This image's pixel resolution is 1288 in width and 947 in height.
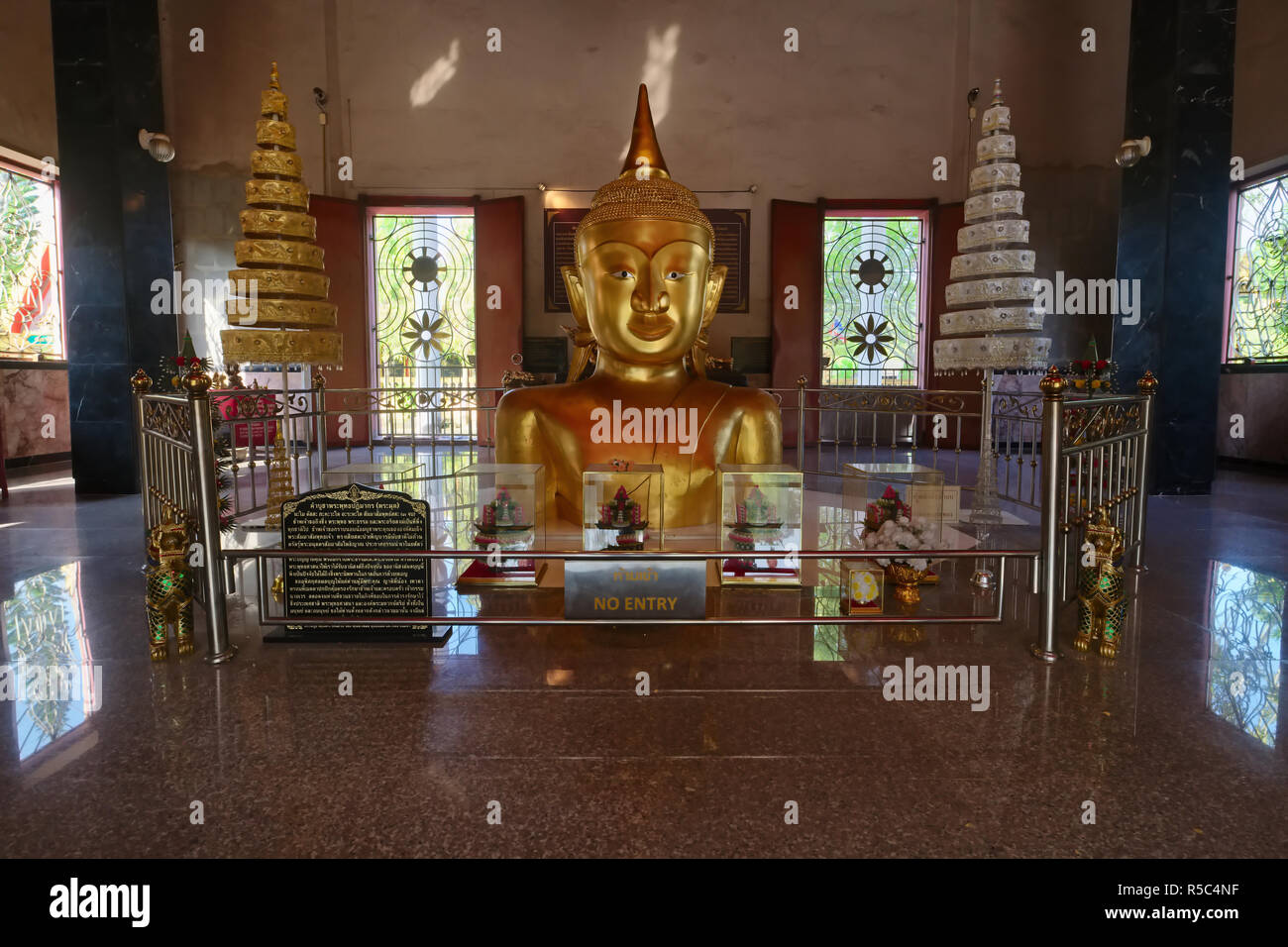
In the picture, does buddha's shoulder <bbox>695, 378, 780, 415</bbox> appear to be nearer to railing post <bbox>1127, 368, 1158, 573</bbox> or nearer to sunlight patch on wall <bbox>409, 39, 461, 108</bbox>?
railing post <bbox>1127, 368, 1158, 573</bbox>

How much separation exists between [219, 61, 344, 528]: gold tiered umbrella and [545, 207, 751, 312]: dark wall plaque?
15.8 ft

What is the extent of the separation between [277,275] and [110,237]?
3033mm

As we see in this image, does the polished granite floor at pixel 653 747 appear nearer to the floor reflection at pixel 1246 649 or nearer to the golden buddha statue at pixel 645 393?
the floor reflection at pixel 1246 649

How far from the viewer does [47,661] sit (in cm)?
295

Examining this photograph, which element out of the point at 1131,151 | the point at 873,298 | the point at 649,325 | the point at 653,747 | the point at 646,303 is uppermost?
the point at 1131,151

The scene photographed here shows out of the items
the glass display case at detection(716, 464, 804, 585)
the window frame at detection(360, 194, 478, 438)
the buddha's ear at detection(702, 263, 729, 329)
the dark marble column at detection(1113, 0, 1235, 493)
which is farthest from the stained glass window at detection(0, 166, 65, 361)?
the dark marble column at detection(1113, 0, 1235, 493)

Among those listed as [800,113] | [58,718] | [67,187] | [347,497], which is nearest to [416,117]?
[67,187]

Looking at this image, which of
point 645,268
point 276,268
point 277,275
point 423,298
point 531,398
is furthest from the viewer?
point 423,298

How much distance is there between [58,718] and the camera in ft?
8.11

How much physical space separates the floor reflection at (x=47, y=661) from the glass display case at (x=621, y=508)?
6.04 feet

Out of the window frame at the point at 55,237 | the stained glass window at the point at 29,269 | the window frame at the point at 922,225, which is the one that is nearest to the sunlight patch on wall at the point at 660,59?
the window frame at the point at 922,225

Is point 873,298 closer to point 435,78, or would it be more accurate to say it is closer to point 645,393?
point 435,78

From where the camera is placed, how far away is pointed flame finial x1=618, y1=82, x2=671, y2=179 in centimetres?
446

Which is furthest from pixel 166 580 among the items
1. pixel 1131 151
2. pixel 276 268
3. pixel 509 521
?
pixel 1131 151
